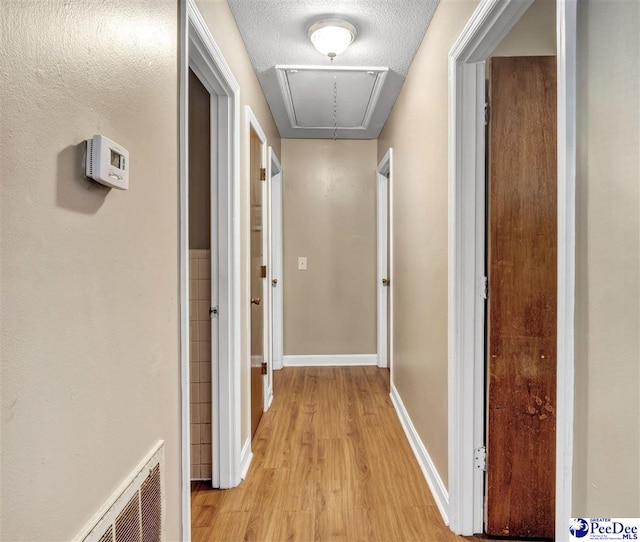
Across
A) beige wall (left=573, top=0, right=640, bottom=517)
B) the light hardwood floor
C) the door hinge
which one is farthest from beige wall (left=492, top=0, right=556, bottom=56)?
the light hardwood floor

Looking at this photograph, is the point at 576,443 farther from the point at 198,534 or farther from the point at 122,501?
the point at 198,534

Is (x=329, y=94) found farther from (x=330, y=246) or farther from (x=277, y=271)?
(x=277, y=271)

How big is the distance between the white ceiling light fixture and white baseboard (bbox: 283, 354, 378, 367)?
9.51ft

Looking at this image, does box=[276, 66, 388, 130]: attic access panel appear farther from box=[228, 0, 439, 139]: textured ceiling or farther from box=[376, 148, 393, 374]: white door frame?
box=[376, 148, 393, 374]: white door frame

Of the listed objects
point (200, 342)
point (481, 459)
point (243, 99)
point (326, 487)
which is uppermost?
point (243, 99)

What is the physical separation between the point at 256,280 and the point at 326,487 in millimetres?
1296

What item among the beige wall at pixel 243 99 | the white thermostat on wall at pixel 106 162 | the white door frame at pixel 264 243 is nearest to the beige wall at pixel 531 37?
the beige wall at pixel 243 99

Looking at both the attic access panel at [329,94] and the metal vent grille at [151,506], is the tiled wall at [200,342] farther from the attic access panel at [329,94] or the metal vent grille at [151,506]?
the attic access panel at [329,94]

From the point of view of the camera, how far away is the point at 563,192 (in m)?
0.96

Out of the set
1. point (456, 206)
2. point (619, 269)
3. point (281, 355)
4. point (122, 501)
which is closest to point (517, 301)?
point (456, 206)

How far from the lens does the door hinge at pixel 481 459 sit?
5.50 ft

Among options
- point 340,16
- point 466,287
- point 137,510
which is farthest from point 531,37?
point 137,510

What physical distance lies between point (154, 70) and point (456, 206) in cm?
122

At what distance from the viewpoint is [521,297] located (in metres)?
1.63
